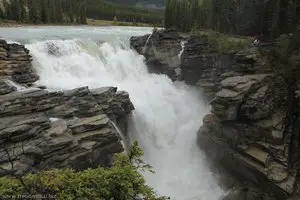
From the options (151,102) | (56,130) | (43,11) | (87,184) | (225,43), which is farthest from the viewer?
(43,11)

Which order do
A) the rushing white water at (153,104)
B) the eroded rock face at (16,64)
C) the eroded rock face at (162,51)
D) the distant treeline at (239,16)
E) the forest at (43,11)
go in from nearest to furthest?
1. the rushing white water at (153,104)
2. the eroded rock face at (16,64)
3. the distant treeline at (239,16)
4. the eroded rock face at (162,51)
5. the forest at (43,11)

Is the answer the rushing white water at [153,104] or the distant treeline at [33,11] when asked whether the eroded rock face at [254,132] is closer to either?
the rushing white water at [153,104]

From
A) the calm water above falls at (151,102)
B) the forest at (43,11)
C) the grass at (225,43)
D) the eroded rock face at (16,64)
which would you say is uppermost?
the forest at (43,11)

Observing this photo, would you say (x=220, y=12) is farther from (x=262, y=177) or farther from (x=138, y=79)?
(x=262, y=177)

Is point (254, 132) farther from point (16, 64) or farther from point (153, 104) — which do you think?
point (16, 64)

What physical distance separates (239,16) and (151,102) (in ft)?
88.3

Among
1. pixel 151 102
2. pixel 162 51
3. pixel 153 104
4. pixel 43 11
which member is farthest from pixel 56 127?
pixel 43 11

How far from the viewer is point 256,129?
23.3 m

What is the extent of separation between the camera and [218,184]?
2420cm

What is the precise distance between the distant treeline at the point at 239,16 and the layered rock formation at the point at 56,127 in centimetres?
2207

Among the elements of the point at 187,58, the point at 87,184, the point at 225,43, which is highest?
the point at 225,43

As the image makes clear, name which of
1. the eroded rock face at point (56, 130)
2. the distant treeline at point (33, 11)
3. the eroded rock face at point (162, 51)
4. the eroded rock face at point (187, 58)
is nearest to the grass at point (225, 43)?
the eroded rock face at point (187, 58)

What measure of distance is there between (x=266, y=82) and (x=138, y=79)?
17.2 m

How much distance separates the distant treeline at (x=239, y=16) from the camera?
34.1 metres
